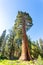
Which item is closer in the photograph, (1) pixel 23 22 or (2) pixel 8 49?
(1) pixel 23 22

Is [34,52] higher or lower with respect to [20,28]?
lower

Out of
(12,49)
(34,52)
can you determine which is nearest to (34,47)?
(34,52)

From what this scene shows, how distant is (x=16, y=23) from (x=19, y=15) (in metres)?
2.04

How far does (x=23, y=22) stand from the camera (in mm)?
26656

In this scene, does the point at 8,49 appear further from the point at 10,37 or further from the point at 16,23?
the point at 16,23

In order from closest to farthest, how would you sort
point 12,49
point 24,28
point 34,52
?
point 24,28 → point 34,52 → point 12,49

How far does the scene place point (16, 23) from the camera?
27719 mm

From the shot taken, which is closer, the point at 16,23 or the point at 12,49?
the point at 16,23

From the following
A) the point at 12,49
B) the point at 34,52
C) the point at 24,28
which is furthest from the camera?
the point at 12,49

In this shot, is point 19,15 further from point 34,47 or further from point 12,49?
point 12,49

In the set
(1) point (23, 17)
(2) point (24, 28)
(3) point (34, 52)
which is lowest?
(3) point (34, 52)

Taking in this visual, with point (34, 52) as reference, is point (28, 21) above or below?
above

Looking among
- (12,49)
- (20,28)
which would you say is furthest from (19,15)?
(12,49)

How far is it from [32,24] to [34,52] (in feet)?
41.9
